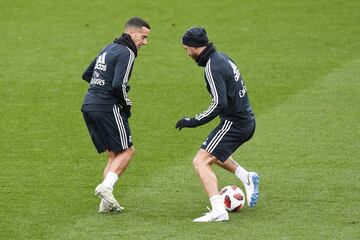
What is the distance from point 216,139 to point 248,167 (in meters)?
2.41

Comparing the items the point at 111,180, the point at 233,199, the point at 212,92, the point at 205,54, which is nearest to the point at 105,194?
the point at 111,180

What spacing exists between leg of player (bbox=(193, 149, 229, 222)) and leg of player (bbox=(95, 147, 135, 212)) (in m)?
0.95

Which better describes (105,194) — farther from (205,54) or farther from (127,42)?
(205,54)

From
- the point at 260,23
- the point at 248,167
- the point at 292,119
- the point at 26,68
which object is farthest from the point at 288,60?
the point at 248,167

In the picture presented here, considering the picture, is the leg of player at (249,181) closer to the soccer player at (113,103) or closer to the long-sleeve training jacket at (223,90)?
the long-sleeve training jacket at (223,90)

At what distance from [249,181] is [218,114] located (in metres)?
1.11

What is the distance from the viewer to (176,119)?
55.0 feet

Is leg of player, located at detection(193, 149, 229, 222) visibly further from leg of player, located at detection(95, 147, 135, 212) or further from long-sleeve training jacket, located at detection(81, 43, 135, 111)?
long-sleeve training jacket, located at detection(81, 43, 135, 111)

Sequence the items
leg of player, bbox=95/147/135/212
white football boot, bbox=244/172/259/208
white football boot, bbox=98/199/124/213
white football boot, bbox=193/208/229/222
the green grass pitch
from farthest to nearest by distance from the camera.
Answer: white football boot, bbox=244/172/259/208 → white football boot, bbox=98/199/124/213 → leg of player, bbox=95/147/135/212 → the green grass pitch → white football boot, bbox=193/208/229/222

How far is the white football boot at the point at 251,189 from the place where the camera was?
38.6ft

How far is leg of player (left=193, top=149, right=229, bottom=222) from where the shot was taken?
36.8 ft

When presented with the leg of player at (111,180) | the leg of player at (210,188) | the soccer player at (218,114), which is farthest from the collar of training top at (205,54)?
the leg of player at (111,180)

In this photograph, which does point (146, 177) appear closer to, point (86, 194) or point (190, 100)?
point (86, 194)

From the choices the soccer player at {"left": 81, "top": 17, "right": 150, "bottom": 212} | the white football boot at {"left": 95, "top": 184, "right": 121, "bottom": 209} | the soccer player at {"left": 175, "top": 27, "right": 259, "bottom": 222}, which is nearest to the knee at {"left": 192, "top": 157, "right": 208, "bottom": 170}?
the soccer player at {"left": 175, "top": 27, "right": 259, "bottom": 222}
